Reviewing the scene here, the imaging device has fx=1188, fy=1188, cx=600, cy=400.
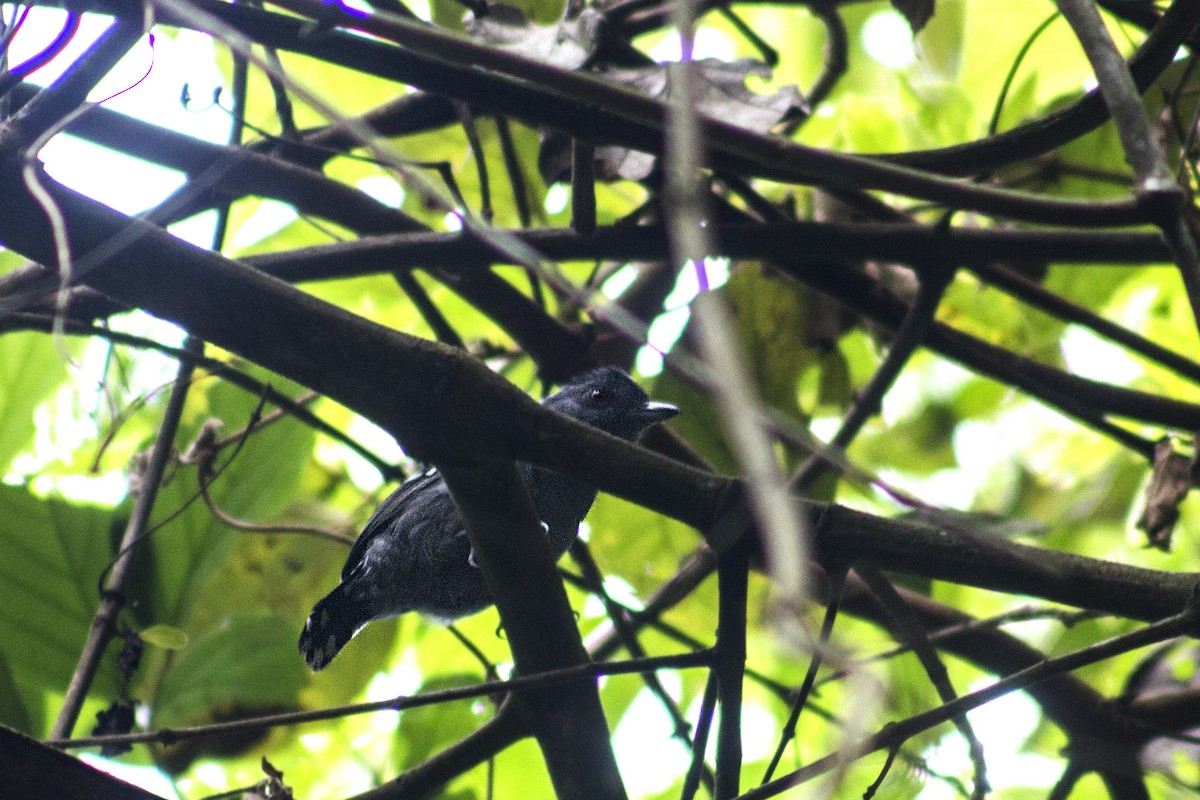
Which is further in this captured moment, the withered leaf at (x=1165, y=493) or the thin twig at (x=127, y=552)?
the withered leaf at (x=1165, y=493)

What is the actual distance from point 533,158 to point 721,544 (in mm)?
2219

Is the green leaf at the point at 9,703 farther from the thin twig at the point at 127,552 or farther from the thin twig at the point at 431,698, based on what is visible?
the thin twig at the point at 431,698

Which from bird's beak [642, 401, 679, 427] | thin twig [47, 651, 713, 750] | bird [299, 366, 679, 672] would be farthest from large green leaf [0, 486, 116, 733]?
bird's beak [642, 401, 679, 427]

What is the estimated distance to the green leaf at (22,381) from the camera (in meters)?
3.42

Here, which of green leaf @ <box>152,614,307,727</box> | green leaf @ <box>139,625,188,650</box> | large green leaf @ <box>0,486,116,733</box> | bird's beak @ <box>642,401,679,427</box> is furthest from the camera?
bird's beak @ <box>642,401,679,427</box>

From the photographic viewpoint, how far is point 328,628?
2.92 metres

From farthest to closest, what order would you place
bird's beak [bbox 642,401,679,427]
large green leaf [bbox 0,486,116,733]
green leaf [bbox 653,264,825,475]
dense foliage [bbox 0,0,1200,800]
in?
green leaf [bbox 653,264,825,475] < bird's beak [bbox 642,401,679,427] < large green leaf [bbox 0,486,116,733] < dense foliage [bbox 0,0,1200,800]

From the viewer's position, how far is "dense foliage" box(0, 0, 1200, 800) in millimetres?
1670

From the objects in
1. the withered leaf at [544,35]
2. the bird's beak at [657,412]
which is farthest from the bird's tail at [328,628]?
the withered leaf at [544,35]

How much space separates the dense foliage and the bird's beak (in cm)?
7

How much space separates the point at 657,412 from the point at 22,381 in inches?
73.1

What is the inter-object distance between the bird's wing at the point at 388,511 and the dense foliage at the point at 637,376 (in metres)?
0.31

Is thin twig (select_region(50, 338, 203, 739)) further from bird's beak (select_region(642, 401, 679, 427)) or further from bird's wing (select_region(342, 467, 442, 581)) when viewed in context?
bird's beak (select_region(642, 401, 679, 427))

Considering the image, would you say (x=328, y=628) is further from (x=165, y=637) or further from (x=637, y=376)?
(x=637, y=376)
